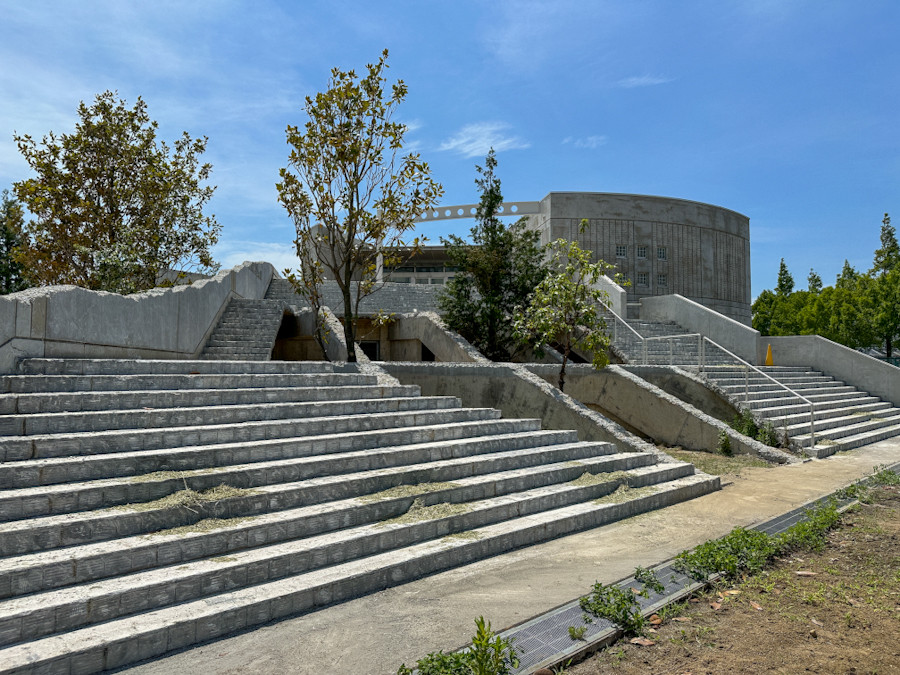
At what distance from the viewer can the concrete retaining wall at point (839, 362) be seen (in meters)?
17.3

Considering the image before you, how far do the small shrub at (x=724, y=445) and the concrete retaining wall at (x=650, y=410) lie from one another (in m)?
0.06

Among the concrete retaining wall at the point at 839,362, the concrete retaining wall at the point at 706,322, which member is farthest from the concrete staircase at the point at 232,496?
the concrete retaining wall at the point at 839,362

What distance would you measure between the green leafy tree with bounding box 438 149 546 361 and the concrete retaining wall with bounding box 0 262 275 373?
20.7 ft

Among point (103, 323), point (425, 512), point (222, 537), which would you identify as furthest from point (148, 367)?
point (425, 512)

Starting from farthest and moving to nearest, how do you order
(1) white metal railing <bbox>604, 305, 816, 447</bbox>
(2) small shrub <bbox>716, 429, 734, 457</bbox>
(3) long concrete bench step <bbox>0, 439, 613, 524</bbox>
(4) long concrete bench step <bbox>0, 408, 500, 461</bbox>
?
(1) white metal railing <bbox>604, 305, 816, 447</bbox>, (2) small shrub <bbox>716, 429, 734, 457</bbox>, (4) long concrete bench step <bbox>0, 408, 500, 461</bbox>, (3) long concrete bench step <bbox>0, 439, 613, 524</bbox>

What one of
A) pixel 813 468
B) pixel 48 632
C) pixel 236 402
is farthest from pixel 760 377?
pixel 48 632

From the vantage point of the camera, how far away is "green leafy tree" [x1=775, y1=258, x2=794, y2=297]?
6030 cm

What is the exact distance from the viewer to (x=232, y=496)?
501cm

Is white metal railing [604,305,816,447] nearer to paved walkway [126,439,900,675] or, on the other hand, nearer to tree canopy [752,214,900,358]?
paved walkway [126,439,900,675]

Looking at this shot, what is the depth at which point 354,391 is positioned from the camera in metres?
8.03

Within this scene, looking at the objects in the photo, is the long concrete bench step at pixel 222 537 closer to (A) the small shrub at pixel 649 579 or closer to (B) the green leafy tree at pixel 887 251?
(A) the small shrub at pixel 649 579

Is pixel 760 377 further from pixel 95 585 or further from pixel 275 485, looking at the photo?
pixel 95 585

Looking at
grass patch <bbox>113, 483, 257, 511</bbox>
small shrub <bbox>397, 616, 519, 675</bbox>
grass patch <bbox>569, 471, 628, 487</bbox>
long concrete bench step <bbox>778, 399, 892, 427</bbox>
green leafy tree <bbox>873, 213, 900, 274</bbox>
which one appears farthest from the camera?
green leafy tree <bbox>873, 213, 900, 274</bbox>

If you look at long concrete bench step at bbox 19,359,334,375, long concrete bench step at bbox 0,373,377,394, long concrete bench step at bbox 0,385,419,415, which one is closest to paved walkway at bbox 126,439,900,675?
long concrete bench step at bbox 0,385,419,415
